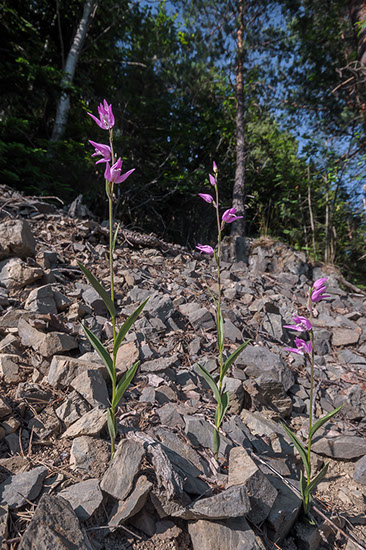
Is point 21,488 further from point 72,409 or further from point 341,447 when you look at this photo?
point 341,447

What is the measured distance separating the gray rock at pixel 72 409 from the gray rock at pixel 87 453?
5.4 inches

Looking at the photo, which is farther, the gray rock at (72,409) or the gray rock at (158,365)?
the gray rock at (158,365)

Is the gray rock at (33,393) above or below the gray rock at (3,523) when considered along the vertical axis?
above

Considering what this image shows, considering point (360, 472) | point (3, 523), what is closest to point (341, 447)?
point (360, 472)

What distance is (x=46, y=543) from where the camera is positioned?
82cm

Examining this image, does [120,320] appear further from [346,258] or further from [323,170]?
[323,170]

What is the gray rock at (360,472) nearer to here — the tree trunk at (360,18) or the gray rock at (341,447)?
the gray rock at (341,447)

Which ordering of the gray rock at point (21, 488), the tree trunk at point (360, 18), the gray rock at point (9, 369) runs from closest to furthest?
the gray rock at point (21, 488), the gray rock at point (9, 369), the tree trunk at point (360, 18)

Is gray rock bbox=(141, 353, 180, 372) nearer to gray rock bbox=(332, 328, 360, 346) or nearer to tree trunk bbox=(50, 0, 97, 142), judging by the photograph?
gray rock bbox=(332, 328, 360, 346)

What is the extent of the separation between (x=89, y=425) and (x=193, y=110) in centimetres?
830

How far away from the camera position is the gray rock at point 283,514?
1.14 metres

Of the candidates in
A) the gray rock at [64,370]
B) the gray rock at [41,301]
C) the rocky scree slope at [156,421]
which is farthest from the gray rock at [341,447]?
the gray rock at [41,301]

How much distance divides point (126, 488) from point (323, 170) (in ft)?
21.9

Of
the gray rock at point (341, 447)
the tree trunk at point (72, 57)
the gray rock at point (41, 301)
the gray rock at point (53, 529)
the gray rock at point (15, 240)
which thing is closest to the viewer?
the gray rock at point (53, 529)
